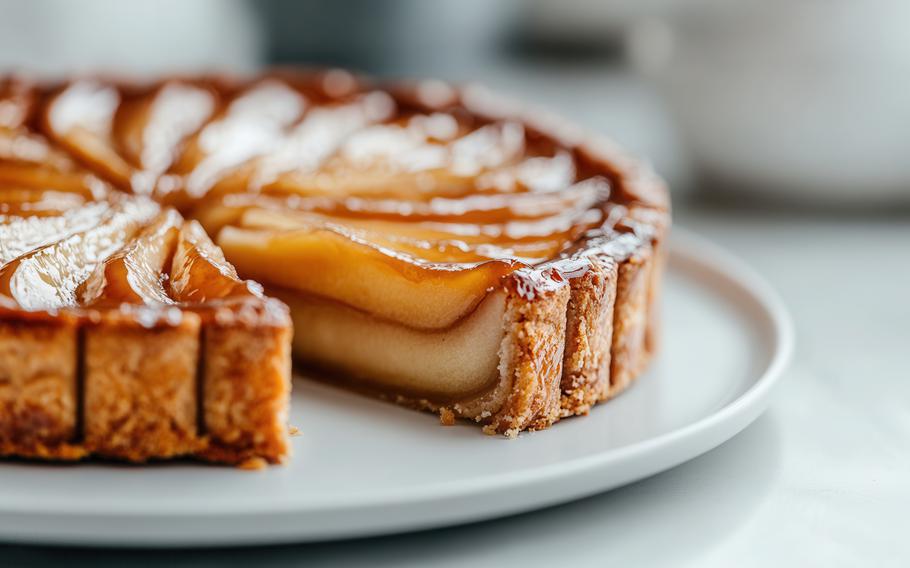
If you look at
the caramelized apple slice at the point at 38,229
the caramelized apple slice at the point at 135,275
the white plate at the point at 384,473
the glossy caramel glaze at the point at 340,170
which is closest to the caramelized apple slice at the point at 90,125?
the glossy caramel glaze at the point at 340,170

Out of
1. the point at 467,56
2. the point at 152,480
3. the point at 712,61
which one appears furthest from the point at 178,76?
the point at 467,56

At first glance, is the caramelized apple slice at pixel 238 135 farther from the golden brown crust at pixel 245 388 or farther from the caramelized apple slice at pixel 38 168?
the golden brown crust at pixel 245 388

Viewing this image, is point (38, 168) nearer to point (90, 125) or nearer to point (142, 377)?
point (90, 125)

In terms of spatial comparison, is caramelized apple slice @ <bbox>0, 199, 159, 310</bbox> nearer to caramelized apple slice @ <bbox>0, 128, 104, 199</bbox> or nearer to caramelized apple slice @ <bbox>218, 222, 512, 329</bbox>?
caramelized apple slice @ <bbox>218, 222, 512, 329</bbox>

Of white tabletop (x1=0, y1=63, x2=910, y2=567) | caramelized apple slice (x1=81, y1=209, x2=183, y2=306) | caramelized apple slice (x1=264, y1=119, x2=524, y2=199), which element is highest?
caramelized apple slice (x1=264, y1=119, x2=524, y2=199)

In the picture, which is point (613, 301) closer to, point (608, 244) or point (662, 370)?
point (608, 244)

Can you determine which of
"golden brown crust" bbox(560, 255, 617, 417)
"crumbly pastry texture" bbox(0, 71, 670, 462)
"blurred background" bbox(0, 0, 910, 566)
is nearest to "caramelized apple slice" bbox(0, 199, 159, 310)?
"crumbly pastry texture" bbox(0, 71, 670, 462)

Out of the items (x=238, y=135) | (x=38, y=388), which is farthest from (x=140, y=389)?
(x=238, y=135)
